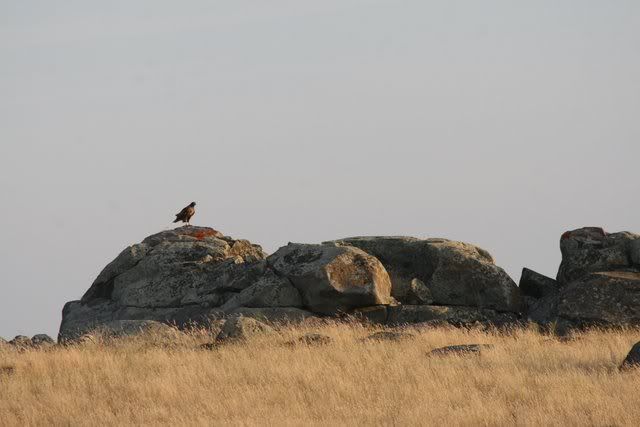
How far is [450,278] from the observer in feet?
89.8

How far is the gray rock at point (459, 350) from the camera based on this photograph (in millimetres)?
19797

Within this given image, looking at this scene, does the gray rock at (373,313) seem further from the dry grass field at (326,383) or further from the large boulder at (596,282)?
the large boulder at (596,282)

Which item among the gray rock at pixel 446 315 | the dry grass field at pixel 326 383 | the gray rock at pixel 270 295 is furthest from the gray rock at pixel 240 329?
the gray rock at pixel 446 315

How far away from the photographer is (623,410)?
14.6 metres

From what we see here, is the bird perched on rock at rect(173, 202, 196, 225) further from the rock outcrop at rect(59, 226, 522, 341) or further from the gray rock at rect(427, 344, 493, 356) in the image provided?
the gray rock at rect(427, 344, 493, 356)

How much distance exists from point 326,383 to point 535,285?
495 inches

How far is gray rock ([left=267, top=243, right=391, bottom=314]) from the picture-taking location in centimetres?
2625

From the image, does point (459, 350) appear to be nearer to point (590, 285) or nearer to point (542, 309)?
point (590, 285)

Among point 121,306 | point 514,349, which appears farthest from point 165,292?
point 514,349

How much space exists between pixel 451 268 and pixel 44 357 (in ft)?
39.7

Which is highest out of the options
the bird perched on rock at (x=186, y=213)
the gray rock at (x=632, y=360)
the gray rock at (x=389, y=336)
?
the bird perched on rock at (x=186, y=213)

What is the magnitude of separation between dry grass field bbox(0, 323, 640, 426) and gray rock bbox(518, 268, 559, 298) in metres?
5.50

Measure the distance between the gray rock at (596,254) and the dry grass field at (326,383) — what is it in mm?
4634

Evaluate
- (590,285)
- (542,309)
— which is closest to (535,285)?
(542,309)
